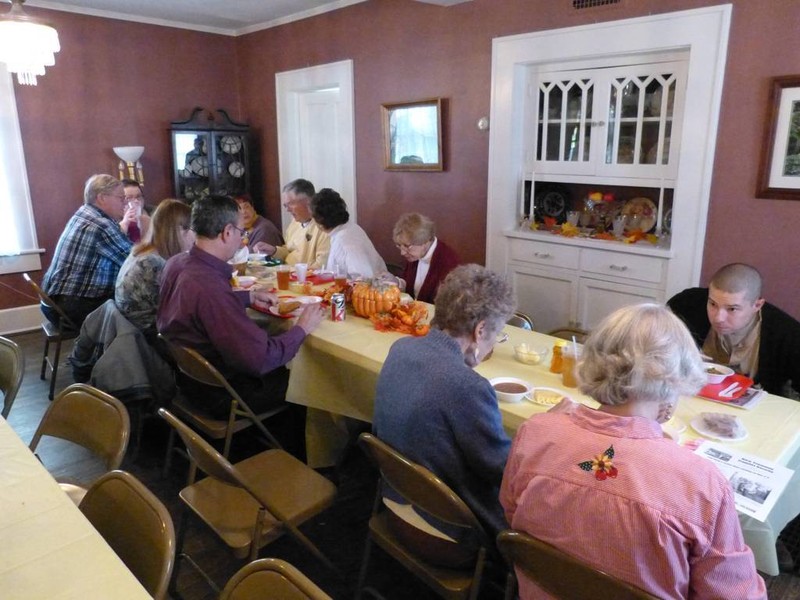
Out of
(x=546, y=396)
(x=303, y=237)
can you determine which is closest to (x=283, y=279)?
(x=303, y=237)

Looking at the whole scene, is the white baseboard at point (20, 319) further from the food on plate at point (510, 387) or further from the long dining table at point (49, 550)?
the food on plate at point (510, 387)

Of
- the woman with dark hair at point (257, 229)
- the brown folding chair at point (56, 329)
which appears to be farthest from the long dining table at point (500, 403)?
the woman with dark hair at point (257, 229)

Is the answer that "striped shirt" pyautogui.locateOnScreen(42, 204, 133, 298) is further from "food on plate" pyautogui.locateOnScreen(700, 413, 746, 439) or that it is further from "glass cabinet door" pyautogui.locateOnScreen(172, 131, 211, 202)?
"food on plate" pyautogui.locateOnScreen(700, 413, 746, 439)

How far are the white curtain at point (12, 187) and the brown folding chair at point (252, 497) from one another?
3.88 m

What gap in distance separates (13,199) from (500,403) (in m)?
4.59

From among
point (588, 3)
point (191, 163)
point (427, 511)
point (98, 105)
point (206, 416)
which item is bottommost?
point (206, 416)

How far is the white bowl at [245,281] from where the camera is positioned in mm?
3262

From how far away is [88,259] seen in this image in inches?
146

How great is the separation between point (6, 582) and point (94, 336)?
2.08 meters

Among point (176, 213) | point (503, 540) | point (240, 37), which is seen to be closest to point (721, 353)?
point (503, 540)

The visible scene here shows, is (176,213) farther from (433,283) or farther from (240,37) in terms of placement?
(240,37)

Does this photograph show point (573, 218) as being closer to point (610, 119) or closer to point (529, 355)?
point (610, 119)

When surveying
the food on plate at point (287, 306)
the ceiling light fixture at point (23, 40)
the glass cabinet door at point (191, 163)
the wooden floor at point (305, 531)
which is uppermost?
the ceiling light fixture at point (23, 40)

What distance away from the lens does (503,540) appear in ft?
3.99
